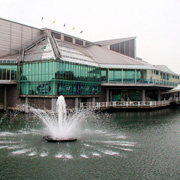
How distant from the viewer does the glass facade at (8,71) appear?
4778cm

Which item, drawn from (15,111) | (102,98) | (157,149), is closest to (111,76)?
(102,98)

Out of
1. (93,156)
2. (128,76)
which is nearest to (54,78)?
(128,76)

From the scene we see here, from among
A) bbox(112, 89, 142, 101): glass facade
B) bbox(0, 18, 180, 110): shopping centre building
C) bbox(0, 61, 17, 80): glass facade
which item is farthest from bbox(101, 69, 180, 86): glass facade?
bbox(0, 61, 17, 80): glass facade

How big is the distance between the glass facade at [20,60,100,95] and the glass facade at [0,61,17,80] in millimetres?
1587

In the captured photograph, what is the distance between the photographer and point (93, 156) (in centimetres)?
1820

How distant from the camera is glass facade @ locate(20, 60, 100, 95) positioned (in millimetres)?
44125

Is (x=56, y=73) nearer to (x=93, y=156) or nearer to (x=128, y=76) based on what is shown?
(x=128, y=76)

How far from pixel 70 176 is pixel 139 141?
36.1 ft

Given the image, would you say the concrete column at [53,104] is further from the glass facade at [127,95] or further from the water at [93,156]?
the glass facade at [127,95]

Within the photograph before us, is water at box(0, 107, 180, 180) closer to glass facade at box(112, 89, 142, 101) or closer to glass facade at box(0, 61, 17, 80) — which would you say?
glass facade at box(0, 61, 17, 80)

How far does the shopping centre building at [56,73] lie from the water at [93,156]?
66.5ft

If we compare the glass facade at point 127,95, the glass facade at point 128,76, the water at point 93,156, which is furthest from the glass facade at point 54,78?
the water at point 93,156

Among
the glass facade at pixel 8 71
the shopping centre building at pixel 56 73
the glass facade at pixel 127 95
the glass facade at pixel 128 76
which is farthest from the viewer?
the glass facade at pixel 127 95

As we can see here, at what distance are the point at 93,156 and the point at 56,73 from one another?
91.7ft
